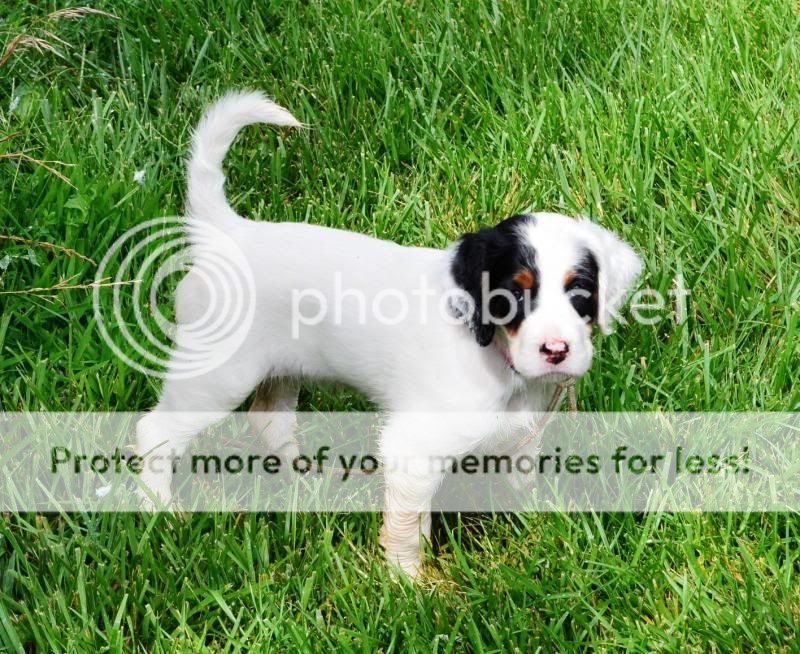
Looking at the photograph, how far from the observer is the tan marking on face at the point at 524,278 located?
2.33 metres

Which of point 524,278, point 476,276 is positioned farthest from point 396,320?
point 524,278

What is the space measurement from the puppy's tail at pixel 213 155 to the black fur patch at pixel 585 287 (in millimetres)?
890

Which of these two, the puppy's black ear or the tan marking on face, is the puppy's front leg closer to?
the puppy's black ear

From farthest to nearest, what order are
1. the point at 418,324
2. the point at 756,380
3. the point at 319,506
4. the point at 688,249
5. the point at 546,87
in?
the point at 546,87, the point at 688,249, the point at 756,380, the point at 319,506, the point at 418,324

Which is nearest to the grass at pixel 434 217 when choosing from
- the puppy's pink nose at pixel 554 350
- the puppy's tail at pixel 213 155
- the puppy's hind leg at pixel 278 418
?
the puppy's hind leg at pixel 278 418

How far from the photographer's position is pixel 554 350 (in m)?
2.26

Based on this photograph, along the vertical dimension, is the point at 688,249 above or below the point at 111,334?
above

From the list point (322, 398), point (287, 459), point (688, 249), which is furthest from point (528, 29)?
point (287, 459)

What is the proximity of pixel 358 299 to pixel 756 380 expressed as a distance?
3.99 feet

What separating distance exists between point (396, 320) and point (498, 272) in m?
0.36

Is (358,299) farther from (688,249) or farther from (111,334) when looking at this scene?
(688,249)

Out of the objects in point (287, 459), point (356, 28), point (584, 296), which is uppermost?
point (356, 28)

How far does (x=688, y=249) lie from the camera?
3.44m
